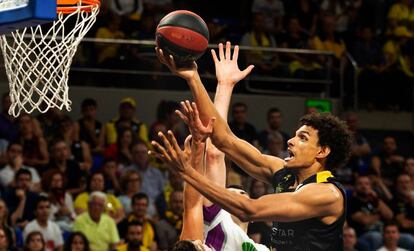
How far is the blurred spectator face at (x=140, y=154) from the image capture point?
38.7ft

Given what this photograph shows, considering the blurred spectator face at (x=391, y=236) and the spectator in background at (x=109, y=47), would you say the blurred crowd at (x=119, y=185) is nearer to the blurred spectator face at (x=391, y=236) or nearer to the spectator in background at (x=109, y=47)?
the blurred spectator face at (x=391, y=236)

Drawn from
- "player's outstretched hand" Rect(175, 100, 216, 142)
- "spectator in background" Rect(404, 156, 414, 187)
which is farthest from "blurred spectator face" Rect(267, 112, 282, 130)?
"player's outstretched hand" Rect(175, 100, 216, 142)

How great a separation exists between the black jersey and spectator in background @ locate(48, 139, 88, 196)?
5.88 metres

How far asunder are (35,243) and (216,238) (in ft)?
12.4

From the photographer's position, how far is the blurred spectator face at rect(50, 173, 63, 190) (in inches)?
430

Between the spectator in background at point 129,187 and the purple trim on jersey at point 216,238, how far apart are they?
4903 mm

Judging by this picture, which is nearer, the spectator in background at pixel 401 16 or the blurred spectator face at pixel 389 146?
the blurred spectator face at pixel 389 146

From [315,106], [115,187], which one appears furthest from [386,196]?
[115,187]

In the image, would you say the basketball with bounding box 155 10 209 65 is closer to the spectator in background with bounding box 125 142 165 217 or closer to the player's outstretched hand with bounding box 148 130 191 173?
the player's outstretched hand with bounding box 148 130 191 173

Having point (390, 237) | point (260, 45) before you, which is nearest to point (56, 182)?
point (390, 237)

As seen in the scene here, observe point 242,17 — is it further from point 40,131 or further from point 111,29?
point 40,131

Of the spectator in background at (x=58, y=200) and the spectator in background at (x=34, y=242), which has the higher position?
the spectator in background at (x=58, y=200)

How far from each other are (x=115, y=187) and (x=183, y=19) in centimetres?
590

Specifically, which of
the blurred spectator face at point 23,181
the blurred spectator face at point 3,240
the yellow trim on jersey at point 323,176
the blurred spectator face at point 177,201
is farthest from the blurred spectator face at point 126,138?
the yellow trim on jersey at point 323,176
